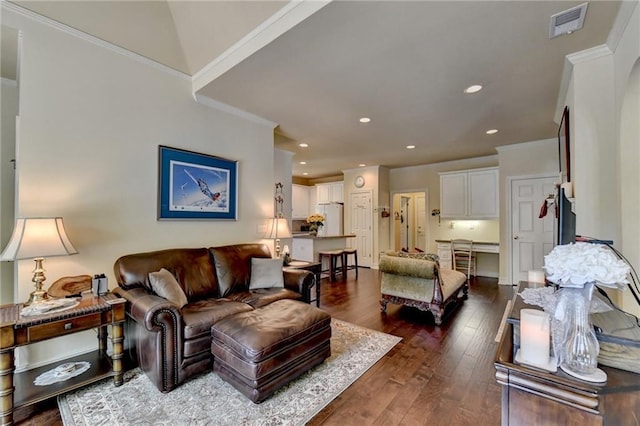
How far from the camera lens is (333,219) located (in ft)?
25.5

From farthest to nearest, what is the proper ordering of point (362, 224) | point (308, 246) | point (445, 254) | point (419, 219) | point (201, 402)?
point (419, 219) < point (362, 224) < point (445, 254) < point (308, 246) < point (201, 402)

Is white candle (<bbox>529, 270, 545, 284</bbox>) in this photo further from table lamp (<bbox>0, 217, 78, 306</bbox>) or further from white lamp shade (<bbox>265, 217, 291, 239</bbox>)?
table lamp (<bbox>0, 217, 78, 306</bbox>)

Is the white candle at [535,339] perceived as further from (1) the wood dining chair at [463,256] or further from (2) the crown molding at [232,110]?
(1) the wood dining chair at [463,256]

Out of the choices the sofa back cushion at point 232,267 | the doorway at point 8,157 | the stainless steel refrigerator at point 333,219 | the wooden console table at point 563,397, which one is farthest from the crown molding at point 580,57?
the stainless steel refrigerator at point 333,219

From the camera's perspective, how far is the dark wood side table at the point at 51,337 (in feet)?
5.28

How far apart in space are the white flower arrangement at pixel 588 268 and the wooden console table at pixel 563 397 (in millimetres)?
310

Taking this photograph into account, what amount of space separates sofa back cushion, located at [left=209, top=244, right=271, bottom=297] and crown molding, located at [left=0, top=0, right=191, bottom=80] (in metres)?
2.03

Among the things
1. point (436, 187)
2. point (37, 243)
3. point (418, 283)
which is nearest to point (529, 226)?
point (436, 187)

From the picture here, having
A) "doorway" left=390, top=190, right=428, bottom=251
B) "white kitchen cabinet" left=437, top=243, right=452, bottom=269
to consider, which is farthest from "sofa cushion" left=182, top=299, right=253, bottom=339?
"doorway" left=390, top=190, right=428, bottom=251

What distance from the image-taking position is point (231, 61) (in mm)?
2611

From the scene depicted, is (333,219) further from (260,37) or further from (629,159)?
(629,159)

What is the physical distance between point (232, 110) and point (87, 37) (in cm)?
148

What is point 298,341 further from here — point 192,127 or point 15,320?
point 192,127

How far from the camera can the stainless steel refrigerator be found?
770cm
